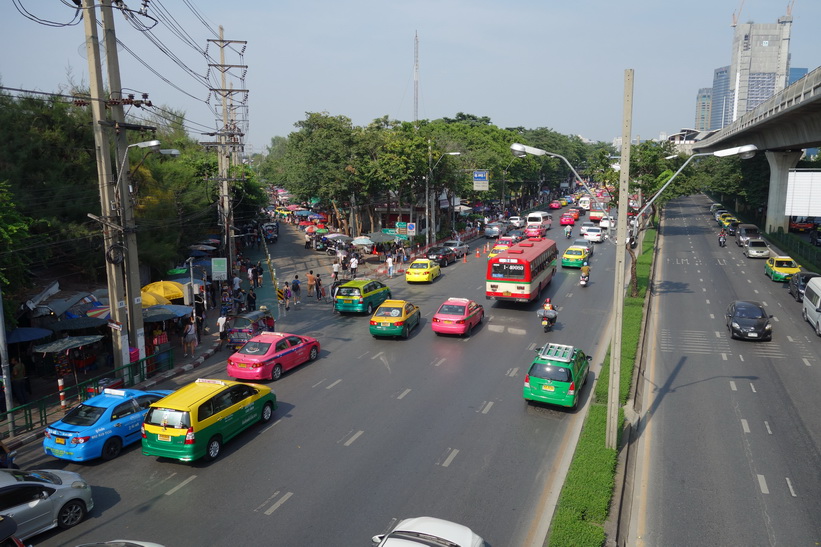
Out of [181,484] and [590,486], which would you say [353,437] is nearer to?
[181,484]

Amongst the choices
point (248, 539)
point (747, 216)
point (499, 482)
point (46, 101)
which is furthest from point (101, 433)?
point (747, 216)

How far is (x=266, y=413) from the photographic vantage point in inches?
616

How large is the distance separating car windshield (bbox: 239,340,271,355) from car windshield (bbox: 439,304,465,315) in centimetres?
814

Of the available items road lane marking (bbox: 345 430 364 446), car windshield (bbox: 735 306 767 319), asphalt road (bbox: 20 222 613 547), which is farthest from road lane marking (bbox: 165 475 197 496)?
car windshield (bbox: 735 306 767 319)

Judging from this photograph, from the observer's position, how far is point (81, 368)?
20.6 metres

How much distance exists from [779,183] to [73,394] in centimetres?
5835

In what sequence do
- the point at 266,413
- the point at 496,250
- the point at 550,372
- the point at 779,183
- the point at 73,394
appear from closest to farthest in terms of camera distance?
the point at 266,413
the point at 550,372
the point at 73,394
the point at 496,250
the point at 779,183

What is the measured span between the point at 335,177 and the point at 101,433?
38.1m

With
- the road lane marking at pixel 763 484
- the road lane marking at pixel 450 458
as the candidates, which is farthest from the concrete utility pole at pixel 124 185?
the road lane marking at pixel 763 484

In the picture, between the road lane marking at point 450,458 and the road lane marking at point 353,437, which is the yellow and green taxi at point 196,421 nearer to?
the road lane marking at point 353,437

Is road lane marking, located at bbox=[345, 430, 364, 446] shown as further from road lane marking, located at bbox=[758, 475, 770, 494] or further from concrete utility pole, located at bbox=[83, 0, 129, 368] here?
concrete utility pole, located at bbox=[83, 0, 129, 368]

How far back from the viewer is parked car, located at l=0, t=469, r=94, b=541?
10031mm

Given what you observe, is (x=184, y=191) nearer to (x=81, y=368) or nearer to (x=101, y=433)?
(x=81, y=368)

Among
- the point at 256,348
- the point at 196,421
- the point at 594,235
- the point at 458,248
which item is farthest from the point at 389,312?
the point at 594,235
